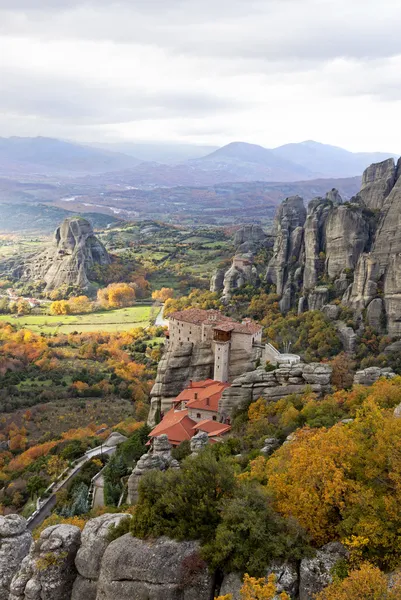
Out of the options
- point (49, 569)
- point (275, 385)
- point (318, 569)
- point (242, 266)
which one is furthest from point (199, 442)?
point (242, 266)

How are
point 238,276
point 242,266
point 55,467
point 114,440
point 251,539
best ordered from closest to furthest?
point 251,539 → point 55,467 → point 114,440 → point 238,276 → point 242,266

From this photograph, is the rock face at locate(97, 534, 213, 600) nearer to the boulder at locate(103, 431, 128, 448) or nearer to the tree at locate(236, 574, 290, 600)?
the tree at locate(236, 574, 290, 600)

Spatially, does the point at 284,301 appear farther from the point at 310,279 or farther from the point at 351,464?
the point at 351,464

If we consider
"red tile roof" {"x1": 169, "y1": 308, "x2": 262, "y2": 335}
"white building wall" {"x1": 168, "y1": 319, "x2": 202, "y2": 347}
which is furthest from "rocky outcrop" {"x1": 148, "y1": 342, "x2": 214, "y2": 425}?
"red tile roof" {"x1": 169, "y1": 308, "x2": 262, "y2": 335}

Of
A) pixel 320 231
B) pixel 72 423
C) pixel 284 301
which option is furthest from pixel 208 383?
pixel 320 231

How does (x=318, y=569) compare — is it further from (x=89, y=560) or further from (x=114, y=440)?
(x=114, y=440)

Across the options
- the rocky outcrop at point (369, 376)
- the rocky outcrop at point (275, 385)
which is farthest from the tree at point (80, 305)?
the rocky outcrop at point (369, 376)
